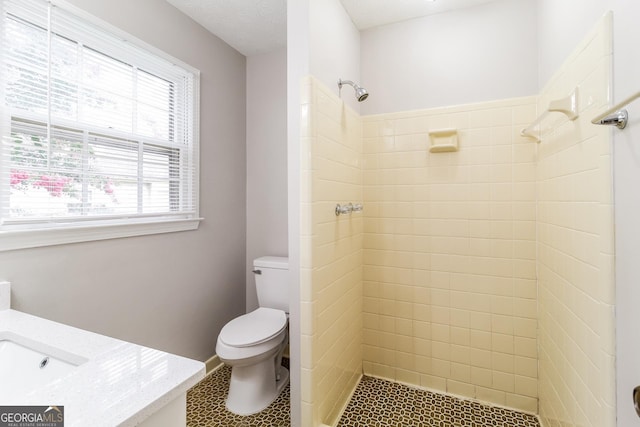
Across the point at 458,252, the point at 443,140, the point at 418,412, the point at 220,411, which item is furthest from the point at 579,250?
the point at 220,411

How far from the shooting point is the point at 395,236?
2.08 metres

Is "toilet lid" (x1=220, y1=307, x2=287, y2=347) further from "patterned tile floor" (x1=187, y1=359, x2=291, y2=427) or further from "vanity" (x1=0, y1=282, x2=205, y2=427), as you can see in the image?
"vanity" (x1=0, y1=282, x2=205, y2=427)

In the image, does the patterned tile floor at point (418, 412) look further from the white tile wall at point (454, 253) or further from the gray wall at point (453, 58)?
the gray wall at point (453, 58)

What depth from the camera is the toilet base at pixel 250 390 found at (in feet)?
5.98

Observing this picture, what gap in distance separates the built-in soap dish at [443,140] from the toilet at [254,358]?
1.51 m

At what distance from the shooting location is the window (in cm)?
129

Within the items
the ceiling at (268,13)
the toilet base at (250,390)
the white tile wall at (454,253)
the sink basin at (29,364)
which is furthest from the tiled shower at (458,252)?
the sink basin at (29,364)

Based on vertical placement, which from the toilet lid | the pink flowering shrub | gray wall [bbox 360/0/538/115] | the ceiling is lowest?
the toilet lid

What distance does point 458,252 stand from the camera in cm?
193

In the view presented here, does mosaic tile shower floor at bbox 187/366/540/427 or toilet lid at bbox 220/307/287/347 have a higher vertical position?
toilet lid at bbox 220/307/287/347

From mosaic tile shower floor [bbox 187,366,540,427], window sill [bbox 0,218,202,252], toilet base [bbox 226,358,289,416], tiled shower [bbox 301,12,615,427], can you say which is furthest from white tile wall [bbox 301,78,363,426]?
window sill [bbox 0,218,202,252]

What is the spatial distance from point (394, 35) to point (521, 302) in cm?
189

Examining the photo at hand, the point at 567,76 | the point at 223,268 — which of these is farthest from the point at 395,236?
the point at 223,268

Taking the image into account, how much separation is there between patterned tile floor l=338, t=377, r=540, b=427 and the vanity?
4.43ft
